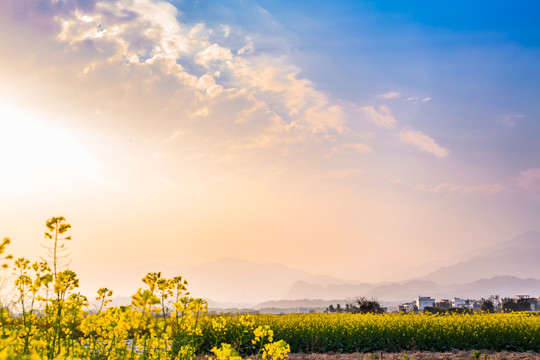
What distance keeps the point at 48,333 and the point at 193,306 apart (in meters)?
2.03

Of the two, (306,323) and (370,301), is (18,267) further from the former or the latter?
(370,301)

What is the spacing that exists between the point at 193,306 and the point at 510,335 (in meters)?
11.2

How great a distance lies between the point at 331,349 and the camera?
41.4 feet

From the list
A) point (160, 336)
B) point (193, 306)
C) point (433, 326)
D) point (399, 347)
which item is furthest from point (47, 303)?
point (433, 326)

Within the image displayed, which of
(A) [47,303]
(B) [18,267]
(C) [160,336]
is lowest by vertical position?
(C) [160,336]

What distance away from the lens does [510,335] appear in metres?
13.2

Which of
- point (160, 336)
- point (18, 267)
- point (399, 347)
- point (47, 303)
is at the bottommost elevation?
point (399, 347)

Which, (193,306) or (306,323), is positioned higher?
(193,306)

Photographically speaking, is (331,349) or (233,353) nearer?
(233,353)

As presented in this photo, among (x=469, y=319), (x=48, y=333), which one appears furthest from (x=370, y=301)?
(x=48, y=333)

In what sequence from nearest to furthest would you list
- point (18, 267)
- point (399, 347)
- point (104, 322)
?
point (104, 322), point (18, 267), point (399, 347)

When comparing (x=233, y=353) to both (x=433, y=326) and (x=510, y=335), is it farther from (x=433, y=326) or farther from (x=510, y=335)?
(x=510, y=335)

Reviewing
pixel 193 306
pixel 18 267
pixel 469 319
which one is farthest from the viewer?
pixel 469 319

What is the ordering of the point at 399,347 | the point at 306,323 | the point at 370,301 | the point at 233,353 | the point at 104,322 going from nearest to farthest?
1. the point at 233,353
2. the point at 104,322
3. the point at 399,347
4. the point at 306,323
5. the point at 370,301
